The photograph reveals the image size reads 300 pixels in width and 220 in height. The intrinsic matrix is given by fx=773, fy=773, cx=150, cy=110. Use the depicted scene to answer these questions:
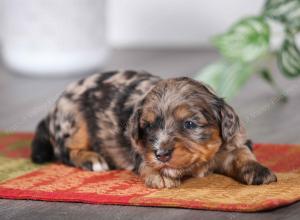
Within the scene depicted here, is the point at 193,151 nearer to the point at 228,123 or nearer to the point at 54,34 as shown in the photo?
the point at 228,123

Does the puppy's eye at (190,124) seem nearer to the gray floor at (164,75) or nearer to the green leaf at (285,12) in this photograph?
the gray floor at (164,75)

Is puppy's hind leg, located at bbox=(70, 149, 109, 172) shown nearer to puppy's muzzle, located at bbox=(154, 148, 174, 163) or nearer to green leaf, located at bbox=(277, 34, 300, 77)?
puppy's muzzle, located at bbox=(154, 148, 174, 163)

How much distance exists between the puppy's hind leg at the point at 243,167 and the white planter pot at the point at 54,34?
11.4ft

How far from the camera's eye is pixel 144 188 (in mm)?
3574

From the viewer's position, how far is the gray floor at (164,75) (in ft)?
10.7

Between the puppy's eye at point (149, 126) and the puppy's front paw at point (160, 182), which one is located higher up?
the puppy's eye at point (149, 126)

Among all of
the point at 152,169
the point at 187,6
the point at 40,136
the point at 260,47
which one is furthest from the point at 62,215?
the point at 187,6

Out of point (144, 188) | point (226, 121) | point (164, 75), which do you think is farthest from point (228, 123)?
point (164, 75)

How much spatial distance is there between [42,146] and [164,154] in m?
1.14

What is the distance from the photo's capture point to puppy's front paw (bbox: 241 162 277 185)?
11.6 feet

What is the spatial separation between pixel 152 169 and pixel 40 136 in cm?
97

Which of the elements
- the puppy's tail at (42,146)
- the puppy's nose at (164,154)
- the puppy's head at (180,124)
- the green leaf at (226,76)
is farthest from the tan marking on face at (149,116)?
the green leaf at (226,76)

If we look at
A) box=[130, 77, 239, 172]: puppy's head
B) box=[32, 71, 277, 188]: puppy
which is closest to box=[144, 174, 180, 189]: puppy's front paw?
box=[32, 71, 277, 188]: puppy

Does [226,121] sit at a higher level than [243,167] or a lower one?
higher
